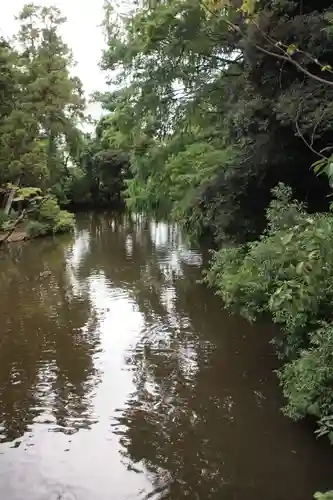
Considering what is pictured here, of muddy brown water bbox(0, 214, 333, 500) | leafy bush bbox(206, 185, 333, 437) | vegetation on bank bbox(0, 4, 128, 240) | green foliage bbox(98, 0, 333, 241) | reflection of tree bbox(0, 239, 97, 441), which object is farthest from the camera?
vegetation on bank bbox(0, 4, 128, 240)

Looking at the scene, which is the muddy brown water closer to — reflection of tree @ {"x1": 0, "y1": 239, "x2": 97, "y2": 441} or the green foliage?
reflection of tree @ {"x1": 0, "y1": 239, "x2": 97, "y2": 441}

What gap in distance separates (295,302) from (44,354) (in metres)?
5.32

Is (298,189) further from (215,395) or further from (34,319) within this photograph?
(34,319)

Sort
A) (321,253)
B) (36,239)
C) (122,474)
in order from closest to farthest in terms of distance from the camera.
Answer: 1. (321,253)
2. (122,474)
3. (36,239)

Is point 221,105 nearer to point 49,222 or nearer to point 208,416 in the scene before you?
point 208,416

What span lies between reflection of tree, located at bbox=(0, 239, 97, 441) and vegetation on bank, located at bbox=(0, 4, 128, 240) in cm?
539

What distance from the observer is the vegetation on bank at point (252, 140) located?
4.88 metres

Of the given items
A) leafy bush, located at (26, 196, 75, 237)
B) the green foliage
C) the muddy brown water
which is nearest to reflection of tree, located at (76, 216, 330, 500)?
the muddy brown water

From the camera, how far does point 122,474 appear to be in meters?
5.11

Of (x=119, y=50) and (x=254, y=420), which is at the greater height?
(x=119, y=50)

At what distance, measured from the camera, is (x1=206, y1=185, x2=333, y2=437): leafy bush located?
15.1 ft

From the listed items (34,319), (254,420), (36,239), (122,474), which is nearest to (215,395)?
(254,420)

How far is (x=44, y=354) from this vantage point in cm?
853

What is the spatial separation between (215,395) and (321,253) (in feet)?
12.7
